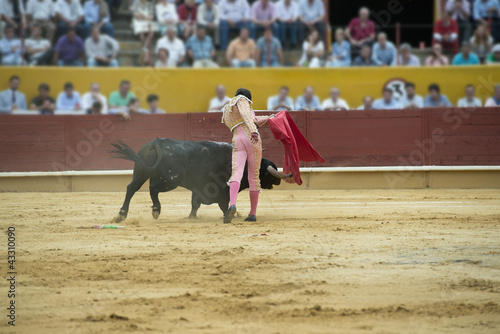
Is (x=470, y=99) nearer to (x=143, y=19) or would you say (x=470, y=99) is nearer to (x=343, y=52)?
(x=343, y=52)

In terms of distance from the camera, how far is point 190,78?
12141 millimetres

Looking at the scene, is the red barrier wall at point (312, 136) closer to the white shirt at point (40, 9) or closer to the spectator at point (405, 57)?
the spectator at point (405, 57)

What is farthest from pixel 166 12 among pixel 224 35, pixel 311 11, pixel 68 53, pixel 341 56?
pixel 341 56

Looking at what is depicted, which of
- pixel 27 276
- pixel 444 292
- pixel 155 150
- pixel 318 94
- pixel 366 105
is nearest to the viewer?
pixel 444 292

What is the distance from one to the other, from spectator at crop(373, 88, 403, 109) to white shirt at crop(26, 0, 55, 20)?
18.1ft

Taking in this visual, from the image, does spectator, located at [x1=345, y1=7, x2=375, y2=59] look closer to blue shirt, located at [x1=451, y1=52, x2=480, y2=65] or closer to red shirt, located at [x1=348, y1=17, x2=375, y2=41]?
red shirt, located at [x1=348, y1=17, x2=375, y2=41]

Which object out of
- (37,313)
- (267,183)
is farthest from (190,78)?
(37,313)

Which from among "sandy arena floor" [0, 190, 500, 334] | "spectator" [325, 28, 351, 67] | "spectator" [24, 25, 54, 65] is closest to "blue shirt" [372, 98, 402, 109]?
"spectator" [325, 28, 351, 67]

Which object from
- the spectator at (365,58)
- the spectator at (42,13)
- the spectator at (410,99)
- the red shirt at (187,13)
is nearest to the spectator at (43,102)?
the spectator at (42,13)

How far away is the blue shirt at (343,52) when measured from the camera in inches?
485

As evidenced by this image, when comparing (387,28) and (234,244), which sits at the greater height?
(387,28)

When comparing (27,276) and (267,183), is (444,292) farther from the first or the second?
(267,183)

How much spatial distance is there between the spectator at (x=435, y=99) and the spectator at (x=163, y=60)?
4.25 m

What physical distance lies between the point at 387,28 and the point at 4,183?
687 cm
